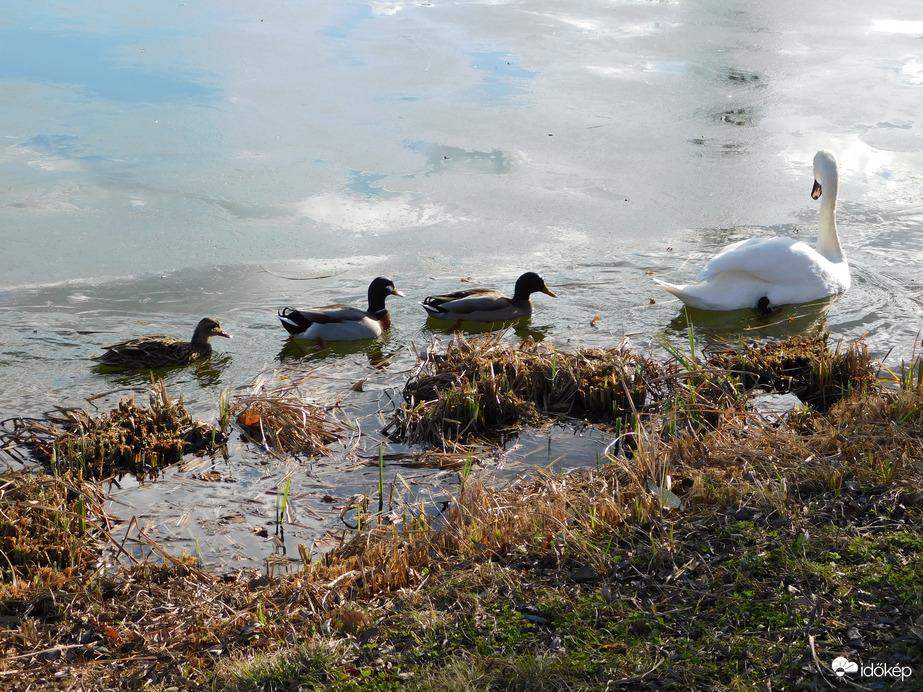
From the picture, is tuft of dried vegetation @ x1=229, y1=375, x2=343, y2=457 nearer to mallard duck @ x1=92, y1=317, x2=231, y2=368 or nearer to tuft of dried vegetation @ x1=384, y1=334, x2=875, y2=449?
tuft of dried vegetation @ x1=384, y1=334, x2=875, y2=449

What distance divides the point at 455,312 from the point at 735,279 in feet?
6.72

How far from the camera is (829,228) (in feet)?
25.2

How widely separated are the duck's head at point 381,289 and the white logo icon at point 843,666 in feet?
15.8

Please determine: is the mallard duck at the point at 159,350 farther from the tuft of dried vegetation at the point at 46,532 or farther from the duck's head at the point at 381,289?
the tuft of dried vegetation at the point at 46,532

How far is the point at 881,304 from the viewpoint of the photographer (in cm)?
Answer: 721

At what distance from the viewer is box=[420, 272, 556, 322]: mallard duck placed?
280 inches

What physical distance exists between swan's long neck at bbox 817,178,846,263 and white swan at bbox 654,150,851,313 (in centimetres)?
16

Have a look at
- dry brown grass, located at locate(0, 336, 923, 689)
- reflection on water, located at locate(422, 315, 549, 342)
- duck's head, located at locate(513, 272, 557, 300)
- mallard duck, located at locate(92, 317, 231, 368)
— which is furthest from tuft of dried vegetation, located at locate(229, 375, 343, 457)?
duck's head, located at locate(513, 272, 557, 300)

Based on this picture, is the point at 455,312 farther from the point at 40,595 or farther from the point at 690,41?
the point at 690,41

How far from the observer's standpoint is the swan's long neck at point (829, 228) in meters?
7.60

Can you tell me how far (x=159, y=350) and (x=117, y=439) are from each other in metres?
1.57

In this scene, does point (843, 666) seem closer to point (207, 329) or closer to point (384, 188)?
point (207, 329)

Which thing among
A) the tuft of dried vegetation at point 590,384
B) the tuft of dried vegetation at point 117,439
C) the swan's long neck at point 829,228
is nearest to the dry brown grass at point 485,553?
the tuft of dried vegetation at point 590,384

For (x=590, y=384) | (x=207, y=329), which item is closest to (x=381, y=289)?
(x=207, y=329)
